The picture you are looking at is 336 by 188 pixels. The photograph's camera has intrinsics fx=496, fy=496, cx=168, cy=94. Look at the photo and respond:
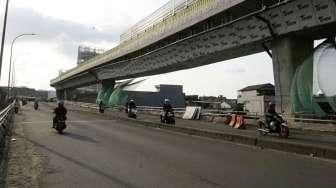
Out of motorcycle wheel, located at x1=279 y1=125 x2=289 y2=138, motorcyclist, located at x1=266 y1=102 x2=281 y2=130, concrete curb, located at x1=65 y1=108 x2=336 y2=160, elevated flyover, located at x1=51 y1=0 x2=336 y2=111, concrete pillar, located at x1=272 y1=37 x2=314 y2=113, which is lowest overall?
concrete curb, located at x1=65 y1=108 x2=336 y2=160

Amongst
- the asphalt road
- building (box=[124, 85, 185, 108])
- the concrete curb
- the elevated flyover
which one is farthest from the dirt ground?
building (box=[124, 85, 185, 108])

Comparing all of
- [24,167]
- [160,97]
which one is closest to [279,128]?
[24,167]

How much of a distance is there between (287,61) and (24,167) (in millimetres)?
20527

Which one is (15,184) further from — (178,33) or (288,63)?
(178,33)

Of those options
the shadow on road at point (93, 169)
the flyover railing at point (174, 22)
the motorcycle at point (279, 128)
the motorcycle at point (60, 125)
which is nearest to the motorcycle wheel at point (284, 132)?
the motorcycle at point (279, 128)

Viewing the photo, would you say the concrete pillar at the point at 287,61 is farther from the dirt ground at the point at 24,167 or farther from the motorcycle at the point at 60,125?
the dirt ground at the point at 24,167

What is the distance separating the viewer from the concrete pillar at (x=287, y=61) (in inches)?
1113

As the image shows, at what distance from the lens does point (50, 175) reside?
32.7ft

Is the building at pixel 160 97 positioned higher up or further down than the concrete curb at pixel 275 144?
higher up

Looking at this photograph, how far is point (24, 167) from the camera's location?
35.9 feet

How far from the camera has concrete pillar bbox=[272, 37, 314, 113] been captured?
2827cm

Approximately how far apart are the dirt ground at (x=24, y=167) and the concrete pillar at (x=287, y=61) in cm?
1663

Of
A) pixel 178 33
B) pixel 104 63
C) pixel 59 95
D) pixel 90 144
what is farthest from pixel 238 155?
pixel 59 95

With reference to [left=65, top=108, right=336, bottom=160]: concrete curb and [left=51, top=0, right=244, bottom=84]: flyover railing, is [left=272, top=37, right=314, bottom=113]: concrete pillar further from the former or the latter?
[left=65, top=108, right=336, bottom=160]: concrete curb
